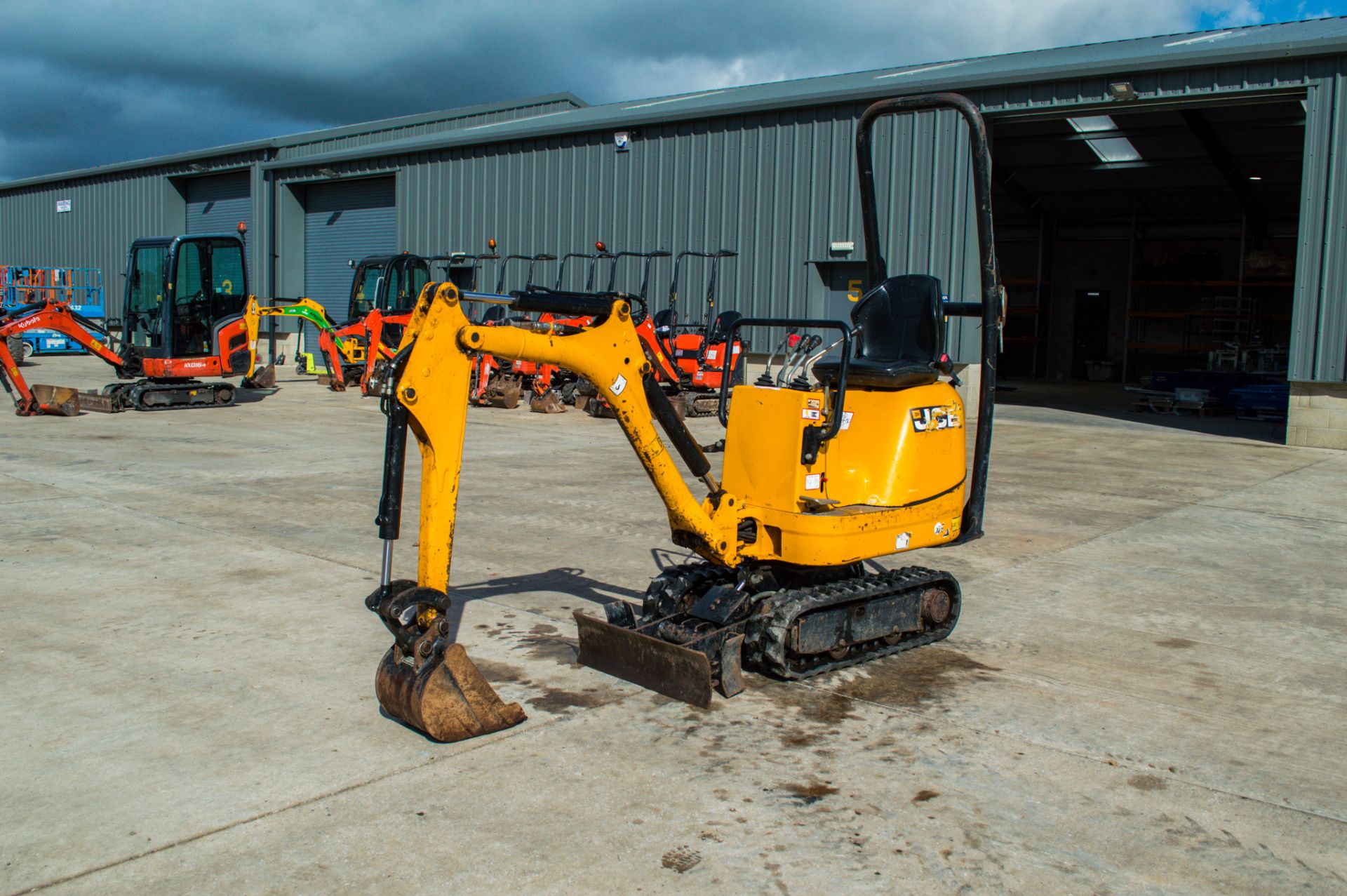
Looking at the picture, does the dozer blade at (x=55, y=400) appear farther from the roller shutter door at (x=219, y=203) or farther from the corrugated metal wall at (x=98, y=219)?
the corrugated metal wall at (x=98, y=219)

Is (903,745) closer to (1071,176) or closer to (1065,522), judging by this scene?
(1065,522)

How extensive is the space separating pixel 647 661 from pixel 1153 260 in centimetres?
2786

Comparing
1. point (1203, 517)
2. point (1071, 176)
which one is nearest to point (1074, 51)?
point (1071, 176)

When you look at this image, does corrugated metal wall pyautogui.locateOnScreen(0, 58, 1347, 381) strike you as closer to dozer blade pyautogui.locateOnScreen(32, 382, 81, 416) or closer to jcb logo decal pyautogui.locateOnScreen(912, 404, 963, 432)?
dozer blade pyautogui.locateOnScreen(32, 382, 81, 416)

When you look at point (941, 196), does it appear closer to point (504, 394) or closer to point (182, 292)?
point (504, 394)

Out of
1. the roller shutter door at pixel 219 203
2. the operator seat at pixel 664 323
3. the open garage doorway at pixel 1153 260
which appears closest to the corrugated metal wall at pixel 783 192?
the open garage doorway at pixel 1153 260

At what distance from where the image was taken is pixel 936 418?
5.22m

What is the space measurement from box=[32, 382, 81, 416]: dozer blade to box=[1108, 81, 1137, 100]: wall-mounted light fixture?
14532 millimetres

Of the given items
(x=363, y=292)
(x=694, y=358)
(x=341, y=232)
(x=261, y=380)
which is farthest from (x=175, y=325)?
(x=341, y=232)

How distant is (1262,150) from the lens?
74.6 ft

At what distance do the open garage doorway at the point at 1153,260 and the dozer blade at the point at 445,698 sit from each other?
15.3 meters

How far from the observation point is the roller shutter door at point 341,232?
26.8 meters

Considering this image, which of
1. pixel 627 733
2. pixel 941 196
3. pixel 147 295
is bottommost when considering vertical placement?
pixel 627 733

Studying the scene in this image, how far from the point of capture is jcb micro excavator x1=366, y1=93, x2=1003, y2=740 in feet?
13.2
